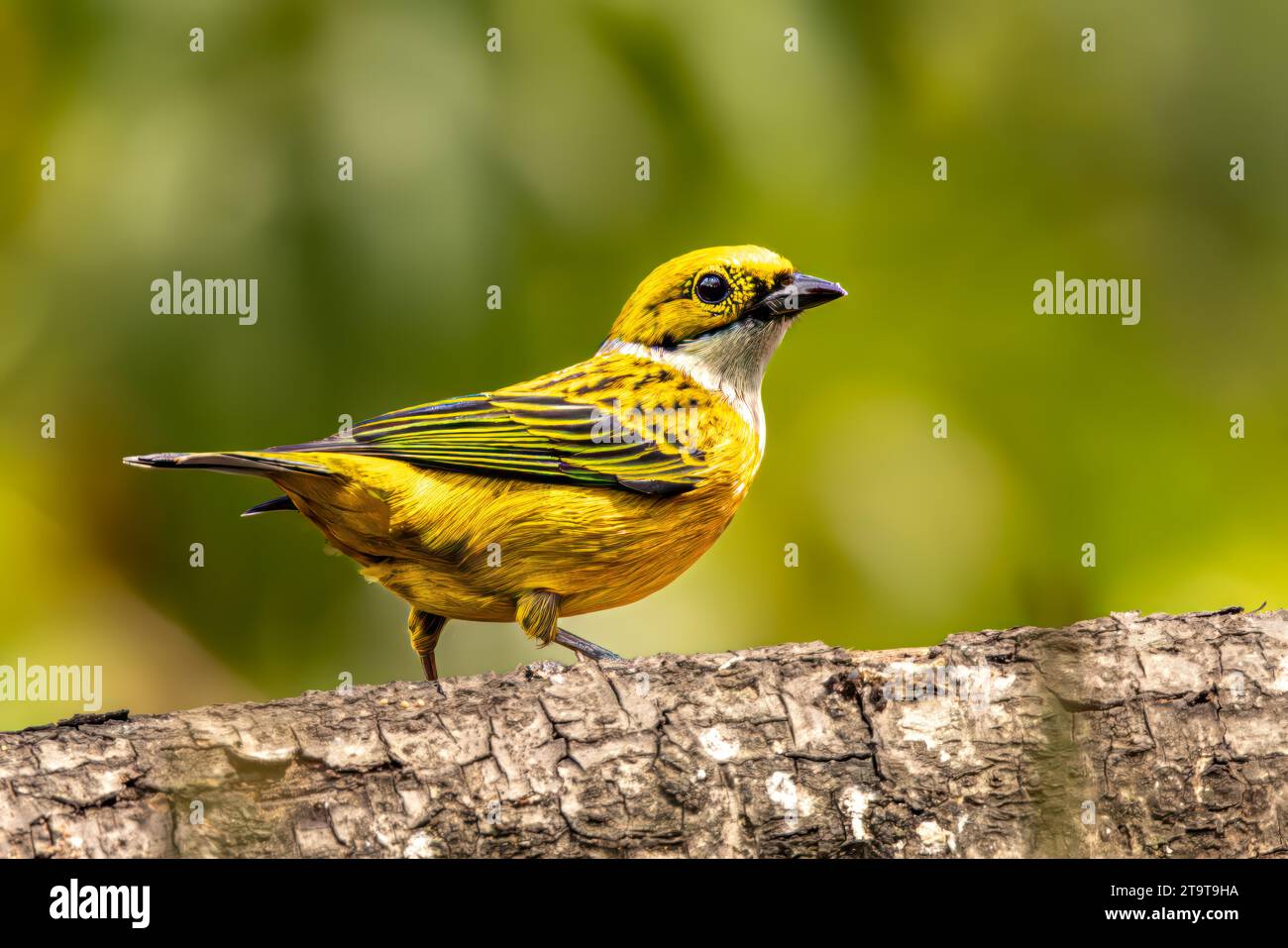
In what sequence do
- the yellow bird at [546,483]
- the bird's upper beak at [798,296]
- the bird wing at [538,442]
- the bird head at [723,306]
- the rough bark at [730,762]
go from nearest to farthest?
the rough bark at [730,762]
the yellow bird at [546,483]
the bird wing at [538,442]
the bird's upper beak at [798,296]
the bird head at [723,306]

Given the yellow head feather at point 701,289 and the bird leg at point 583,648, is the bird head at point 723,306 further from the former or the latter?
the bird leg at point 583,648

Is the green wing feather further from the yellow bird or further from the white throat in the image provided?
the white throat

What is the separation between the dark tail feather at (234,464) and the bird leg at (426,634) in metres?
0.94

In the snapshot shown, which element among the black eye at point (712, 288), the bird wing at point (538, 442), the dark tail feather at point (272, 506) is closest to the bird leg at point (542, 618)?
the bird wing at point (538, 442)

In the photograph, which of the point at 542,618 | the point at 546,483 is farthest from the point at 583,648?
the point at 546,483

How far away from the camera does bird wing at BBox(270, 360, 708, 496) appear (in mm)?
5441

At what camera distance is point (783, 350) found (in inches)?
274

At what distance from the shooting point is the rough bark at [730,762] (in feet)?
12.9

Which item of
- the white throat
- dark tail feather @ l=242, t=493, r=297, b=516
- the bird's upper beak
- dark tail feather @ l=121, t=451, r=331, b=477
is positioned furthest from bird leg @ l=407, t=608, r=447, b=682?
the bird's upper beak

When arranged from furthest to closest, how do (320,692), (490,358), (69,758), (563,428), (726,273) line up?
(490,358)
(726,273)
(563,428)
(320,692)
(69,758)

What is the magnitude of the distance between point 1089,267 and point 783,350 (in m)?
1.64

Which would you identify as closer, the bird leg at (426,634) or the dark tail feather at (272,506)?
the dark tail feather at (272,506)
